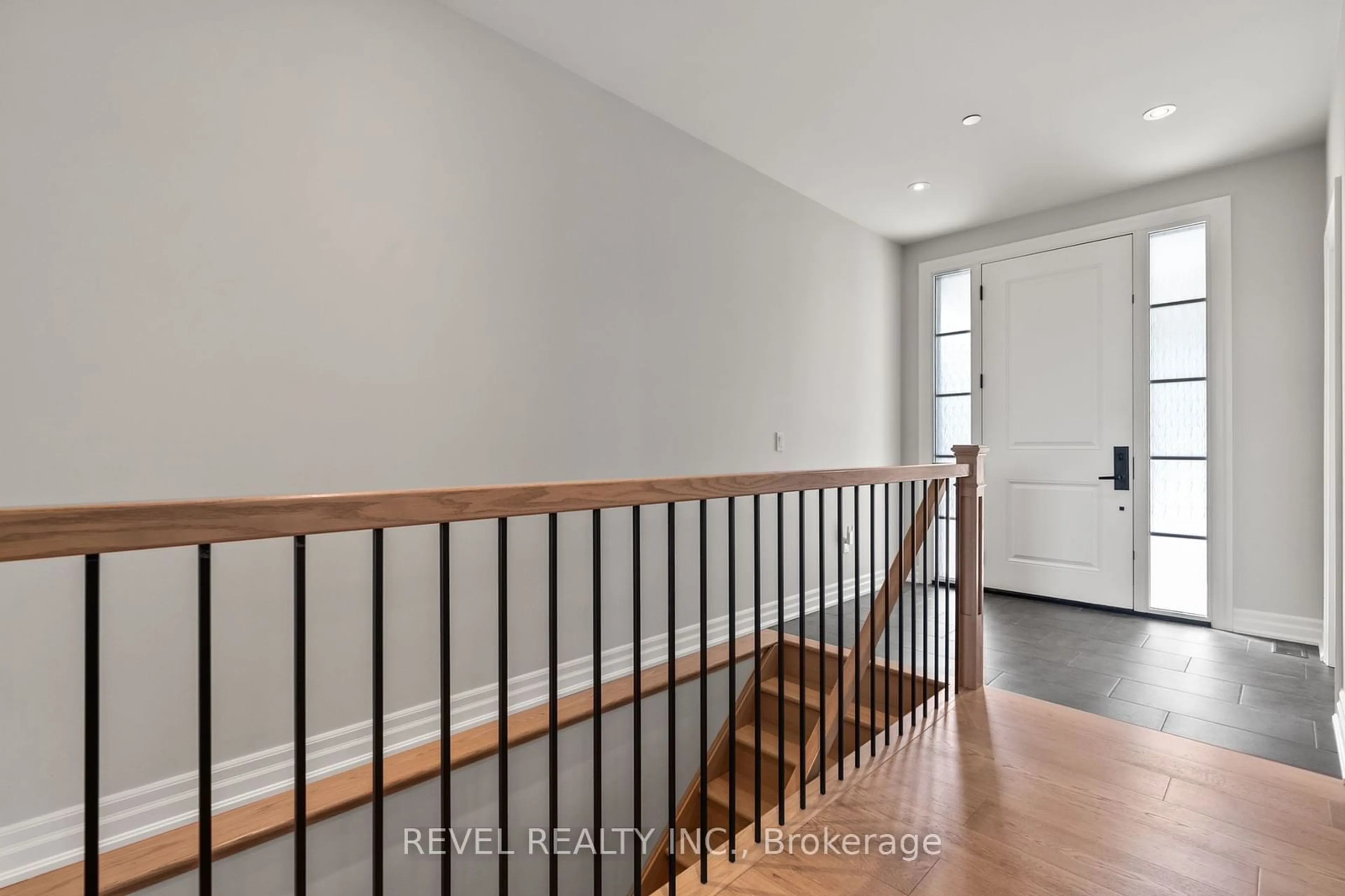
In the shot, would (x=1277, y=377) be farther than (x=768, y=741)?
Yes

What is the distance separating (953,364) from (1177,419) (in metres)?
1.41

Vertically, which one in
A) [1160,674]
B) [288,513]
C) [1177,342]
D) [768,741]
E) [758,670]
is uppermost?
[1177,342]

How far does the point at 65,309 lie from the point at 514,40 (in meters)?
1.76

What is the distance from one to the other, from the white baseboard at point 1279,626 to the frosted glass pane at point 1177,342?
1.33 metres

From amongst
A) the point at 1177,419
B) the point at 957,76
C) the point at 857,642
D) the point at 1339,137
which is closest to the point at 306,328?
the point at 857,642

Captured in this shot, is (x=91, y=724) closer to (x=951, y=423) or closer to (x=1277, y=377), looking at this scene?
(x=1277, y=377)

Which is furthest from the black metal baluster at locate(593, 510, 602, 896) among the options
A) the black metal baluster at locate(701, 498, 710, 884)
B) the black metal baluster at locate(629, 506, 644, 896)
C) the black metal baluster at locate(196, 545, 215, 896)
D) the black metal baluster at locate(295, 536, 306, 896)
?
the black metal baluster at locate(196, 545, 215, 896)

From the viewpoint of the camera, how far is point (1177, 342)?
3656mm

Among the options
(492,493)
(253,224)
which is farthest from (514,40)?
(492,493)

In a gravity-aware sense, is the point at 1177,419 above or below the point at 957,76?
below

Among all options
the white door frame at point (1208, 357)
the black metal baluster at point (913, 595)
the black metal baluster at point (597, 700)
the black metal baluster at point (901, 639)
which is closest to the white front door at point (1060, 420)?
the white door frame at point (1208, 357)

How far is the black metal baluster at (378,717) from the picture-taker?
35.4 inches

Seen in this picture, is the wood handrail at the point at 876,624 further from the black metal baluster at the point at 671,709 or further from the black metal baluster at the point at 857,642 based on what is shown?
the black metal baluster at the point at 671,709

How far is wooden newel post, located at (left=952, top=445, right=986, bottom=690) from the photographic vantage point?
2.48 m
